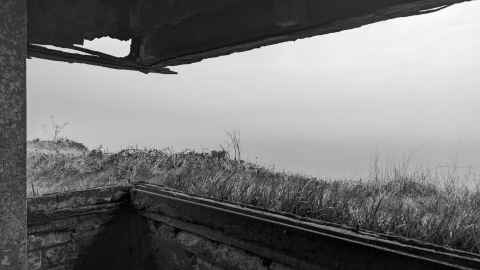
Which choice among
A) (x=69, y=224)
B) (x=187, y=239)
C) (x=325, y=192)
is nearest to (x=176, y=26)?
(x=187, y=239)

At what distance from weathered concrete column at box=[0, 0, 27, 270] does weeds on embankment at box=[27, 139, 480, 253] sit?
71.5 inches

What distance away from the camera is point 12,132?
131cm

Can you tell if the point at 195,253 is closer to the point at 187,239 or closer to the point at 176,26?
the point at 187,239

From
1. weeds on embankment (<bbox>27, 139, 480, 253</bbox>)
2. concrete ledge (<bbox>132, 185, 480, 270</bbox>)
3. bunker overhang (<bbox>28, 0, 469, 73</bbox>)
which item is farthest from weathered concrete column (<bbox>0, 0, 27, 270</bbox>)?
weeds on embankment (<bbox>27, 139, 480, 253</bbox>)

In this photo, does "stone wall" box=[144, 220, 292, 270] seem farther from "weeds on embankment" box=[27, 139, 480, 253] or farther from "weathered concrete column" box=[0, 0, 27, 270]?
"weathered concrete column" box=[0, 0, 27, 270]

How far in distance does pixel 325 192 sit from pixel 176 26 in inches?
79.1

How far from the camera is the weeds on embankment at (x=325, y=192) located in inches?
A: 92.8

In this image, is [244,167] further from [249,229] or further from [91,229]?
[249,229]

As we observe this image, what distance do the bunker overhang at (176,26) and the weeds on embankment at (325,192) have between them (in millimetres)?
1297

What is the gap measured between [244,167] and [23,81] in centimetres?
553

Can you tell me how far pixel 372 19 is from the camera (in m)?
1.83

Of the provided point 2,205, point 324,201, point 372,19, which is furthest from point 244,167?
point 2,205

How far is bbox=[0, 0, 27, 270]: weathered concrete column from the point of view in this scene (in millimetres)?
1284

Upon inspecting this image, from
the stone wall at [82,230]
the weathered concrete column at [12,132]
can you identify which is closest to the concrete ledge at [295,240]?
the stone wall at [82,230]
